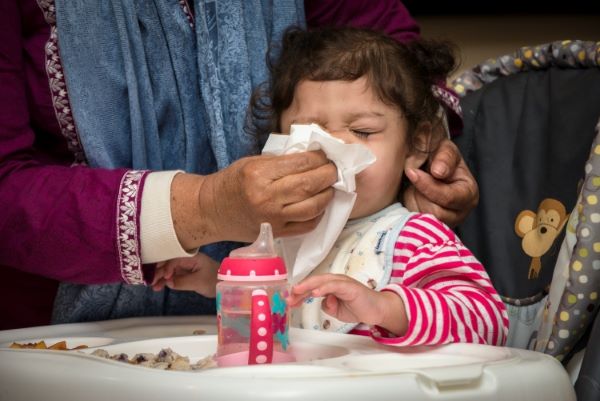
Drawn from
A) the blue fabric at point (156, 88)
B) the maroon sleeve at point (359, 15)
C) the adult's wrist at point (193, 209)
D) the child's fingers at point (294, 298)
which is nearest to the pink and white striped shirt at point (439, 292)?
the child's fingers at point (294, 298)

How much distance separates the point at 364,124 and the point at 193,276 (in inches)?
13.5

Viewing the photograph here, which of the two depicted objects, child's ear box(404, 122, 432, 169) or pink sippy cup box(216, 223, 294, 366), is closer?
pink sippy cup box(216, 223, 294, 366)

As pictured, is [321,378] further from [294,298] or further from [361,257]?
[361,257]

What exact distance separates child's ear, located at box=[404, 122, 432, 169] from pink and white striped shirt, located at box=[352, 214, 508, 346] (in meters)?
0.14

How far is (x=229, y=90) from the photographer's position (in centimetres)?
120

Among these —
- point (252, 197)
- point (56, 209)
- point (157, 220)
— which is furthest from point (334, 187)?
point (56, 209)

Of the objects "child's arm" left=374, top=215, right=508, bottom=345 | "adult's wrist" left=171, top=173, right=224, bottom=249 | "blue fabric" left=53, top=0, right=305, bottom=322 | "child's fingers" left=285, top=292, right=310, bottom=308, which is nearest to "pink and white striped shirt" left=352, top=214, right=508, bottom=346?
"child's arm" left=374, top=215, right=508, bottom=345

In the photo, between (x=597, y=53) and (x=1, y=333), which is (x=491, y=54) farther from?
(x=1, y=333)

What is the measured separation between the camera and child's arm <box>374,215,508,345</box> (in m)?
0.86

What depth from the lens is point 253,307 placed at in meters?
0.78

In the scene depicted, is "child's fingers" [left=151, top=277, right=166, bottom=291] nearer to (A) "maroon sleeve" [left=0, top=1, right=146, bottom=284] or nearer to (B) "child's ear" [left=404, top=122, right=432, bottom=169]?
(A) "maroon sleeve" [left=0, top=1, right=146, bottom=284]

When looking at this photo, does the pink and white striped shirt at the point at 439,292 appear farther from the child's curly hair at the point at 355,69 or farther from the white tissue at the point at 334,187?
the child's curly hair at the point at 355,69

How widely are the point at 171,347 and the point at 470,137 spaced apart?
2.11 feet

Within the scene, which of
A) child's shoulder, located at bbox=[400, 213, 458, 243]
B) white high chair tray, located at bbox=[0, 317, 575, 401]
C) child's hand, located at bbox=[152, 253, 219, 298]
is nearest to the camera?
white high chair tray, located at bbox=[0, 317, 575, 401]
